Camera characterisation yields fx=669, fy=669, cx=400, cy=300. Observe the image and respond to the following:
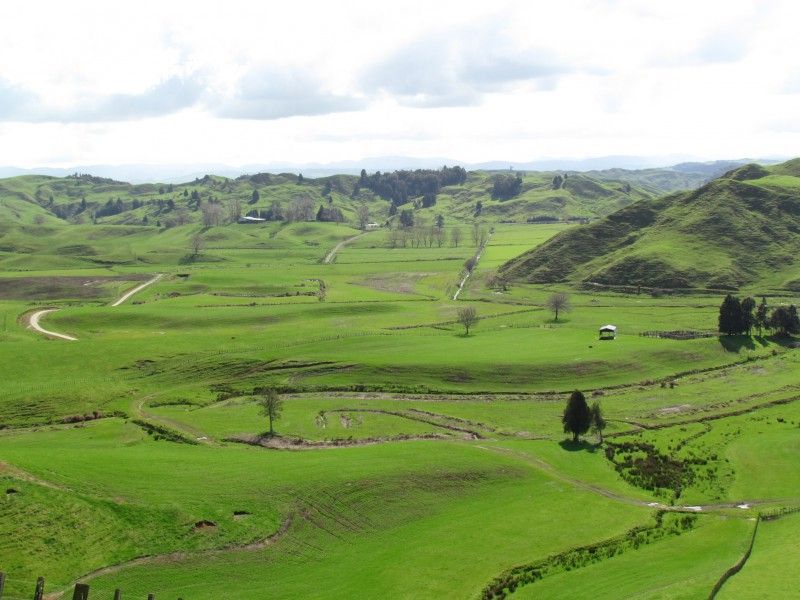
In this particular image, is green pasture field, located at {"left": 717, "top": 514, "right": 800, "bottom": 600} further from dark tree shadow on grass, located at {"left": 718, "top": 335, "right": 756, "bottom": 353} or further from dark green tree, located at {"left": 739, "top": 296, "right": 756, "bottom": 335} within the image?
dark green tree, located at {"left": 739, "top": 296, "right": 756, "bottom": 335}

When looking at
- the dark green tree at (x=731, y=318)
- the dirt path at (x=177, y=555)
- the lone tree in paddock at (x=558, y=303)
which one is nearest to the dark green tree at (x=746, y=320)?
the dark green tree at (x=731, y=318)

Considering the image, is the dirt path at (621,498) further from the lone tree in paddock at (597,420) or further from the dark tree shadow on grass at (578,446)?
the lone tree in paddock at (597,420)

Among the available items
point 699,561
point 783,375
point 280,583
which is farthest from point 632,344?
point 280,583

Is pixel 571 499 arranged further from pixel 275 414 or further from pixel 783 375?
pixel 783 375

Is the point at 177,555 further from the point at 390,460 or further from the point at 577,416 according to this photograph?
the point at 577,416

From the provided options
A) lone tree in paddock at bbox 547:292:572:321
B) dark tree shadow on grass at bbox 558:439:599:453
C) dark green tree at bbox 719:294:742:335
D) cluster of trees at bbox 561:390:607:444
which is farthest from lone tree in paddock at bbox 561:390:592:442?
lone tree in paddock at bbox 547:292:572:321

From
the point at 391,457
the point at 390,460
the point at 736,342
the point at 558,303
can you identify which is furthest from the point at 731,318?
the point at 390,460
